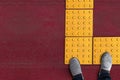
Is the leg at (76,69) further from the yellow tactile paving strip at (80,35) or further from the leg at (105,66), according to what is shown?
the leg at (105,66)

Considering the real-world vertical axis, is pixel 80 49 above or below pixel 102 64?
above

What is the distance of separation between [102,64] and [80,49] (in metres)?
0.21

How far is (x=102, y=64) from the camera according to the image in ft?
8.27

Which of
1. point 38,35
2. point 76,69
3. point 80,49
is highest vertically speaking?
point 38,35

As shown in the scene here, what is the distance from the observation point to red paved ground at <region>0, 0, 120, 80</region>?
8.30ft

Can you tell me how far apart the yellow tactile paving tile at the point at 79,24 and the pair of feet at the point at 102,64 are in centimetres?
21

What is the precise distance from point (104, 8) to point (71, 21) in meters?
0.29

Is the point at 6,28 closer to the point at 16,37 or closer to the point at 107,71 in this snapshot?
the point at 16,37

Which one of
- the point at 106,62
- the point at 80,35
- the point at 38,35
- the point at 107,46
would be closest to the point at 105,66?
the point at 106,62

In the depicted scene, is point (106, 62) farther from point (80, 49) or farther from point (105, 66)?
point (80, 49)

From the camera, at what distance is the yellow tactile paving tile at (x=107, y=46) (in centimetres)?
252

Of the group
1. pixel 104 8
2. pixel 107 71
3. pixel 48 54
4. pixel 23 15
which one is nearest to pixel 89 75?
pixel 107 71

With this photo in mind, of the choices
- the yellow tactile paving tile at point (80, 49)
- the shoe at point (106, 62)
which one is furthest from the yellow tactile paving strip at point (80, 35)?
the shoe at point (106, 62)

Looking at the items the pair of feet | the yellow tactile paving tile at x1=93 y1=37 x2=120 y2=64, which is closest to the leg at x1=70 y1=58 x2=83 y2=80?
the pair of feet
